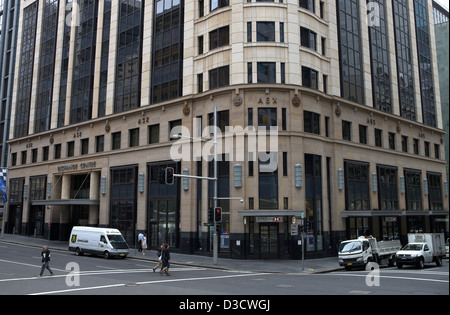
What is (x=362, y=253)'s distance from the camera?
91.5 feet

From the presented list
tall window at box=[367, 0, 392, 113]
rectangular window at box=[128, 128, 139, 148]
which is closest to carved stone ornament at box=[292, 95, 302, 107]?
tall window at box=[367, 0, 392, 113]

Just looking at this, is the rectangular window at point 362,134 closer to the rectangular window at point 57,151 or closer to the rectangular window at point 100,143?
the rectangular window at point 100,143

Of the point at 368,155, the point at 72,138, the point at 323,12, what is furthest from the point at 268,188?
the point at 72,138

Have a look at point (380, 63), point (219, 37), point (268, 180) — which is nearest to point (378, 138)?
point (380, 63)

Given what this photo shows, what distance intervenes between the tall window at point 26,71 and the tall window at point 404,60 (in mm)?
50931

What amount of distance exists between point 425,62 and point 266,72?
30926 mm

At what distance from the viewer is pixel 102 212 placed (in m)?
46.4

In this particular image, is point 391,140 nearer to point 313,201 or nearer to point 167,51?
point 313,201

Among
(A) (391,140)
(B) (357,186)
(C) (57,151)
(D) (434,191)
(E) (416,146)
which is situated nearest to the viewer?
(B) (357,186)

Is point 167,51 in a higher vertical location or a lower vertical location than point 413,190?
higher

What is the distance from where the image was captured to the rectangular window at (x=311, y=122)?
120ft

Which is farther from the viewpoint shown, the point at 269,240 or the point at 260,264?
the point at 269,240
